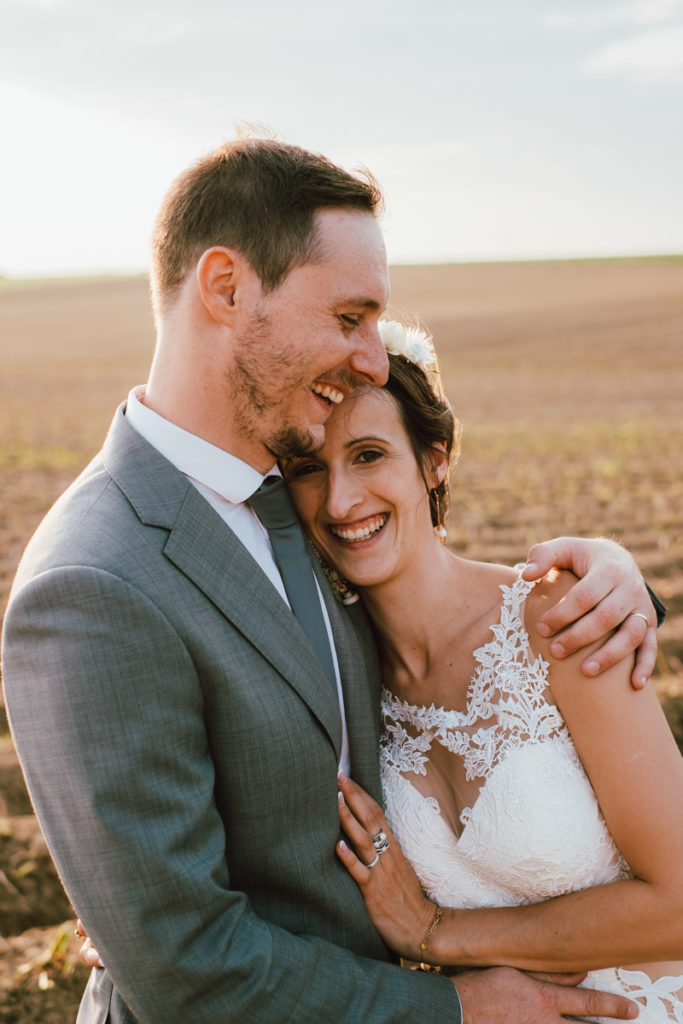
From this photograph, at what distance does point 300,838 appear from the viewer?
2.40 meters

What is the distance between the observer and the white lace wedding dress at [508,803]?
8.91 feet

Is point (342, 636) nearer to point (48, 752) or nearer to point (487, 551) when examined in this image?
point (48, 752)

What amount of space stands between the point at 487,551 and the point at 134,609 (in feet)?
26.3

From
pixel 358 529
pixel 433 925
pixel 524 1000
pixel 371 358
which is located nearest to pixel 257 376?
pixel 371 358

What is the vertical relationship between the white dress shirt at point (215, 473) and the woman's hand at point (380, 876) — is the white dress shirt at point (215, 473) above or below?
above

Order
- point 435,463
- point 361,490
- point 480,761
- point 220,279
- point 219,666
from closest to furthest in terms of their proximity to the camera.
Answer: point 219,666, point 220,279, point 480,761, point 361,490, point 435,463

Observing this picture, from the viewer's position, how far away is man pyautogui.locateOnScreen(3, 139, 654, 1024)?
2.04 m

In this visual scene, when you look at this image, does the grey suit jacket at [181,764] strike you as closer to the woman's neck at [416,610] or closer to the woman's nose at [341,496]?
the woman's nose at [341,496]

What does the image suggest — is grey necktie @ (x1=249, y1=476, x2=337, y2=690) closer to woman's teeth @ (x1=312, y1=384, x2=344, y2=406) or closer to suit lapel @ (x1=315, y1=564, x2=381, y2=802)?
suit lapel @ (x1=315, y1=564, x2=381, y2=802)

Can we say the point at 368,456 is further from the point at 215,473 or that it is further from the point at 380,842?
the point at 380,842

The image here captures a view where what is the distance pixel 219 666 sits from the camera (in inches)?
88.0

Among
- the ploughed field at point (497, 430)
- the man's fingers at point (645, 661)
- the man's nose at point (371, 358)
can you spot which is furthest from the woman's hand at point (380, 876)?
the ploughed field at point (497, 430)

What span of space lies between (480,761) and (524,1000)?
0.65 metres

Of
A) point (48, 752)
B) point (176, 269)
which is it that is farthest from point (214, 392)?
point (48, 752)
